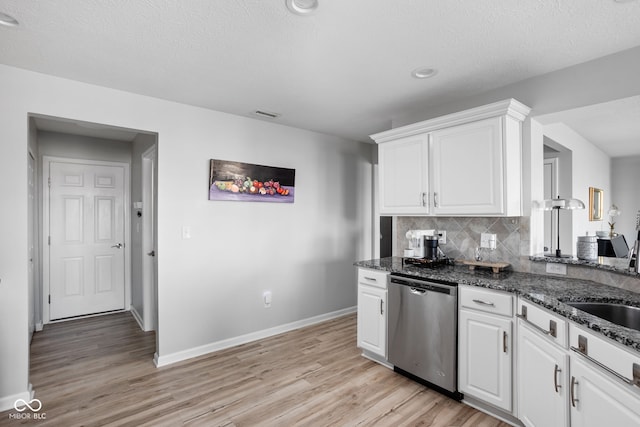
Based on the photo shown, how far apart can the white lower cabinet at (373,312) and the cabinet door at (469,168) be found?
2.67ft

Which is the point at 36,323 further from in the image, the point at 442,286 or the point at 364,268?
the point at 442,286

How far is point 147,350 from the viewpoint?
3285 millimetres

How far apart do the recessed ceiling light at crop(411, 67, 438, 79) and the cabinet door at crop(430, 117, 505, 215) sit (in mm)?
495

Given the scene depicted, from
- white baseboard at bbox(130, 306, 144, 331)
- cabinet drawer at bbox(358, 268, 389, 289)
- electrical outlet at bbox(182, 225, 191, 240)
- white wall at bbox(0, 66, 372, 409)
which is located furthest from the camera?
white baseboard at bbox(130, 306, 144, 331)

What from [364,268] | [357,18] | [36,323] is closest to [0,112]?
[357,18]

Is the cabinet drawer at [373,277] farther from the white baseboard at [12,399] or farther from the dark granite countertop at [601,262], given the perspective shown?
the white baseboard at [12,399]

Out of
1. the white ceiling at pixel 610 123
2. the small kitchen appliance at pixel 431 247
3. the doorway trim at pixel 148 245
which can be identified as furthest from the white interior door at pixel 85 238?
the white ceiling at pixel 610 123

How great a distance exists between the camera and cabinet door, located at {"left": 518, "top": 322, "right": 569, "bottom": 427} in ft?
5.32

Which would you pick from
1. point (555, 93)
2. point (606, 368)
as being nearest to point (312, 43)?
point (555, 93)

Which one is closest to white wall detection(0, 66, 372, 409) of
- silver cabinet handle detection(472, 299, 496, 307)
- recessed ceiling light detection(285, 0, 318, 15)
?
recessed ceiling light detection(285, 0, 318, 15)

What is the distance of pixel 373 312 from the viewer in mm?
2957

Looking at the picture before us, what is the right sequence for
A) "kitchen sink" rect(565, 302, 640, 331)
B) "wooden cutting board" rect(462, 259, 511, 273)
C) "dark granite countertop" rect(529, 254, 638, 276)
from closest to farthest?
"kitchen sink" rect(565, 302, 640, 331)
"dark granite countertop" rect(529, 254, 638, 276)
"wooden cutting board" rect(462, 259, 511, 273)

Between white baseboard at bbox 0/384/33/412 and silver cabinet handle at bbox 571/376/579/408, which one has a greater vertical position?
silver cabinet handle at bbox 571/376/579/408

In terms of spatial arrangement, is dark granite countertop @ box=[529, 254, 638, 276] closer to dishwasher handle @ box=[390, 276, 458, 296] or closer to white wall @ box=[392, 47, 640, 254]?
white wall @ box=[392, 47, 640, 254]
